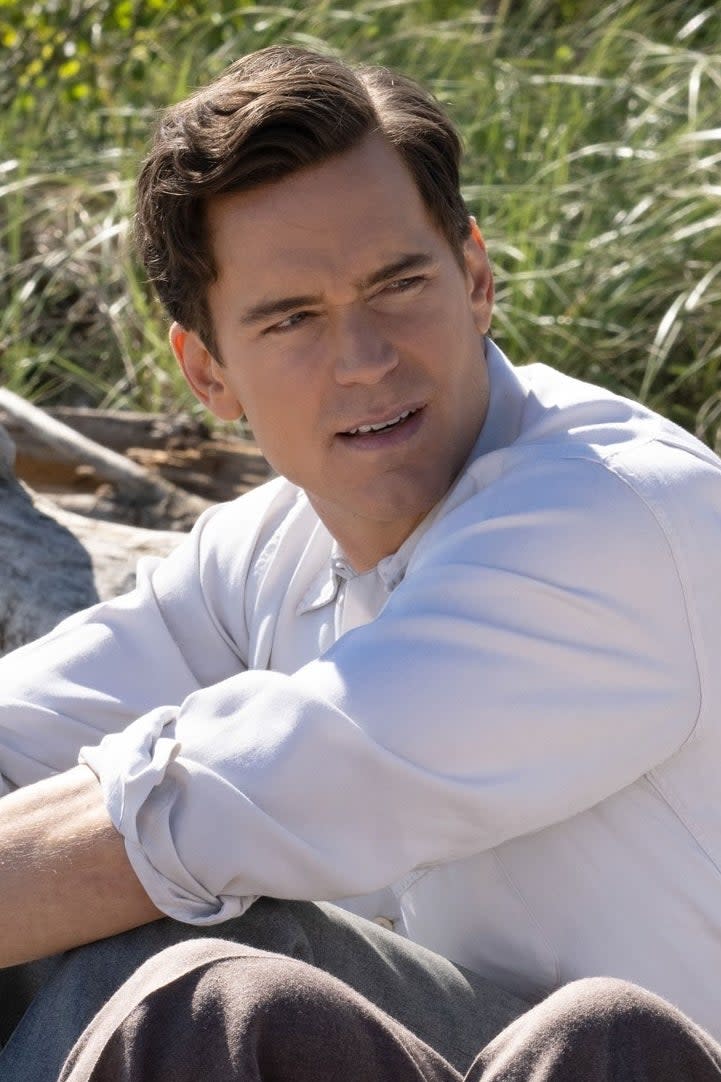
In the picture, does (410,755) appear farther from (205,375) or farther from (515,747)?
(205,375)

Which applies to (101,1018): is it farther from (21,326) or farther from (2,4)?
(2,4)

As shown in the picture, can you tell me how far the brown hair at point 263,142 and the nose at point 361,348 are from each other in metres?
0.23

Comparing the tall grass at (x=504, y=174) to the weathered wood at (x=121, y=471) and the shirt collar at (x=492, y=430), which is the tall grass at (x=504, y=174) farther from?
the shirt collar at (x=492, y=430)

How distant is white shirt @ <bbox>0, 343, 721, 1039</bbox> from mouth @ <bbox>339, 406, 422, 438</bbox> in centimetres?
17

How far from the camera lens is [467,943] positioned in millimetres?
2082

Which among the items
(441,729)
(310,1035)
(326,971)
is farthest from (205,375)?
(310,1035)

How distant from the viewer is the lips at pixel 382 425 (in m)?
2.24

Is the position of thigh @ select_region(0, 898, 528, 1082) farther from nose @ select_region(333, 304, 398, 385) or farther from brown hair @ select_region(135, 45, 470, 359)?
brown hair @ select_region(135, 45, 470, 359)

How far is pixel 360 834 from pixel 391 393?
0.69 m

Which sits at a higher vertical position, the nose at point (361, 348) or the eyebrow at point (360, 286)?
the eyebrow at point (360, 286)

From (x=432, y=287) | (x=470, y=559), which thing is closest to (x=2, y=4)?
(x=432, y=287)

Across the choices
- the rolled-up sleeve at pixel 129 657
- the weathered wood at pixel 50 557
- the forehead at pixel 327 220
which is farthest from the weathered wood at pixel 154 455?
the forehead at pixel 327 220

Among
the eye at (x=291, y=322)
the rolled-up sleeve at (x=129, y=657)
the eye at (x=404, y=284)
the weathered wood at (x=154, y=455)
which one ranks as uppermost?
the eye at (x=404, y=284)

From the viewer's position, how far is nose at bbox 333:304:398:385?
2207 mm
